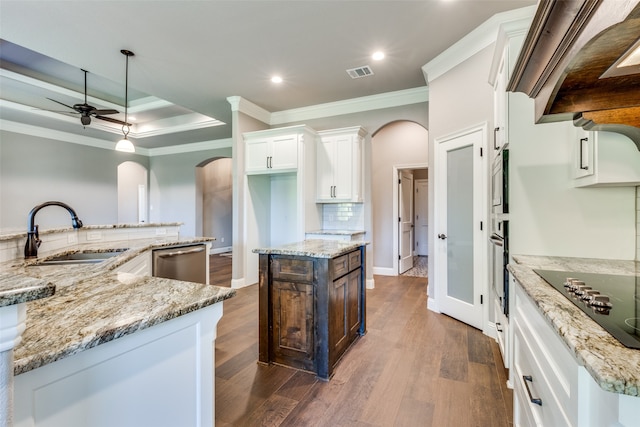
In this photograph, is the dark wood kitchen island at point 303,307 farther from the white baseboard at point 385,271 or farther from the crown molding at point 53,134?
the crown molding at point 53,134

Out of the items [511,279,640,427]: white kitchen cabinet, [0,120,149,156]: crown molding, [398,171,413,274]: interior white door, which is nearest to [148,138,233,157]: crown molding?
[0,120,149,156]: crown molding

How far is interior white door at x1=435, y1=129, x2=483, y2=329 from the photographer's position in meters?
3.03

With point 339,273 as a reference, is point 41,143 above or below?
above

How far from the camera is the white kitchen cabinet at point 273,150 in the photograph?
4.55 meters

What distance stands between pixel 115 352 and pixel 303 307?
151 centimetres

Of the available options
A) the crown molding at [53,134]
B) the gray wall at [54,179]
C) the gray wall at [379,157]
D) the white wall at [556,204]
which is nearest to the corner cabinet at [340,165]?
the gray wall at [379,157]

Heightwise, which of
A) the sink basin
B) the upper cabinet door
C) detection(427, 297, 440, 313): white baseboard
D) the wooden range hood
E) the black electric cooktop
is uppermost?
the upper cabinet door

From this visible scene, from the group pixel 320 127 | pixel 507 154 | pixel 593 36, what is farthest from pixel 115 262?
pixel 320 127

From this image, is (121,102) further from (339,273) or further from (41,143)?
(339,273)

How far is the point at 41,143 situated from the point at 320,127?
19.4 feet

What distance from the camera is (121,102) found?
5.64 m

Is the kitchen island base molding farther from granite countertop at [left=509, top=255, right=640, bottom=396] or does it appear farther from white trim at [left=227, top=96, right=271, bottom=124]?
white trim at [left=227, top=96, right=271, bottom=124]

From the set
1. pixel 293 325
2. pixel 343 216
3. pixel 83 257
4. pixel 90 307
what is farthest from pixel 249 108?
pixel 90 307

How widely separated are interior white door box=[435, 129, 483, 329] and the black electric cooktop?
1749mm
